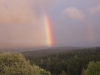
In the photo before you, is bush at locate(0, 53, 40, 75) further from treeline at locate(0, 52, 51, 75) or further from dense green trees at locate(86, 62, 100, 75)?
dense green trees at locate(86, 62, 100, 75)

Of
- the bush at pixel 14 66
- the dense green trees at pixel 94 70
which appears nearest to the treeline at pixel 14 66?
the bush at pixel 14 66

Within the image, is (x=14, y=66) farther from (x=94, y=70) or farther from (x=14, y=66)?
(x=94, y=70)

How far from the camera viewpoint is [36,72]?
1611cm

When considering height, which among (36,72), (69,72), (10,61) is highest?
(10,61)

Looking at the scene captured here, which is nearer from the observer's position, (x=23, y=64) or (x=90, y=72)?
(x=23, y=64)

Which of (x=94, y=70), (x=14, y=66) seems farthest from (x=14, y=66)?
(x=94, y=70)

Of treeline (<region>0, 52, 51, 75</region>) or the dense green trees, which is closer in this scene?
treeline (<region>0, 52, 51, 75</region>)

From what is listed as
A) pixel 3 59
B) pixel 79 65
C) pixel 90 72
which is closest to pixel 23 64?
pixel 3 59

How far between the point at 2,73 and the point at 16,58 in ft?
5.86

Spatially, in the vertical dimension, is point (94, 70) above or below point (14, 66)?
below

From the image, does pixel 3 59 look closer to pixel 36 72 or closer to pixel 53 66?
pixel 36 72

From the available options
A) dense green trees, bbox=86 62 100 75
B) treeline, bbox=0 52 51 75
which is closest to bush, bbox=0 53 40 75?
treeline, bbox=0 52 51 75

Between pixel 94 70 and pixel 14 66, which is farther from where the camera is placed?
pixel 94 70

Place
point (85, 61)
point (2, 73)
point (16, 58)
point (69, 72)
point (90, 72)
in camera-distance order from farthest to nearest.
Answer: point (85, 61) → point (69, 72) → point (90, 72) → point (16, 58) → point (2, 73)
